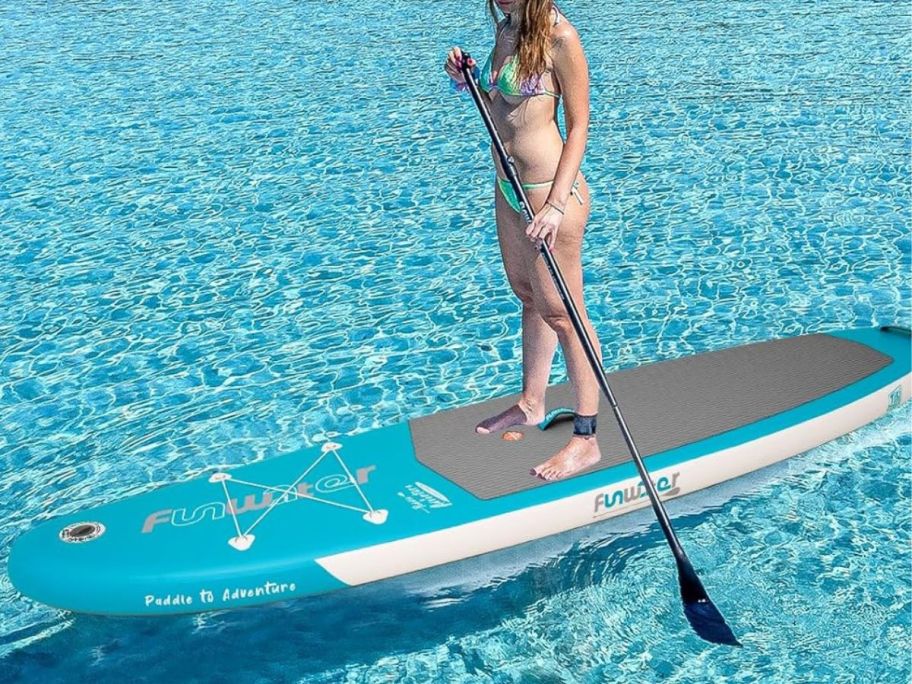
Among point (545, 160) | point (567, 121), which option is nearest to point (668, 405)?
point (545, 160)

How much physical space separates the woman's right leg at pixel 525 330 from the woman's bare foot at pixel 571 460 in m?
0.31

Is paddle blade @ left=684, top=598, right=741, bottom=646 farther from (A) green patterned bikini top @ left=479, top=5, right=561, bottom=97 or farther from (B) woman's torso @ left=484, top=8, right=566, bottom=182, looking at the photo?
(A) green patterned bikini top @ left=479, top=5, right=561, bottom=97

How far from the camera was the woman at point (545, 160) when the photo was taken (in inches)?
160

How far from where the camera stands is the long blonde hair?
3.98 m

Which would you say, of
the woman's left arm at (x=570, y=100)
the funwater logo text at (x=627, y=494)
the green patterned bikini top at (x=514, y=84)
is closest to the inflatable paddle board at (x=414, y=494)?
the funwater logo text at (x=627, y=494)

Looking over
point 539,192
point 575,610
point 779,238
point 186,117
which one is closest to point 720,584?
point 575,610

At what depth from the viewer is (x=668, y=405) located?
16.9 feet

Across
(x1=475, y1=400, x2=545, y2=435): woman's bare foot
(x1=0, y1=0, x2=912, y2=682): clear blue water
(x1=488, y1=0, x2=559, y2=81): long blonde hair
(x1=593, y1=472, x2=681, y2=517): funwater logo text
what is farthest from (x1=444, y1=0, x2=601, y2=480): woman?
(x1=0, y1=0, x2=912, y2=682): clear blue water

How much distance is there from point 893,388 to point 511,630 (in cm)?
219

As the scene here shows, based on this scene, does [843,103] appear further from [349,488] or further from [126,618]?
[126,618]

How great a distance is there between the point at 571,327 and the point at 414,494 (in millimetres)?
856

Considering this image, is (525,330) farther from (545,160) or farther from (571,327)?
(545,160)

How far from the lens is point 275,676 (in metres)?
4.20

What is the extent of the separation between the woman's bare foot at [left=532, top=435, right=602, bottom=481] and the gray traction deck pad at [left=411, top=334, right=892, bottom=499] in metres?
0.04
